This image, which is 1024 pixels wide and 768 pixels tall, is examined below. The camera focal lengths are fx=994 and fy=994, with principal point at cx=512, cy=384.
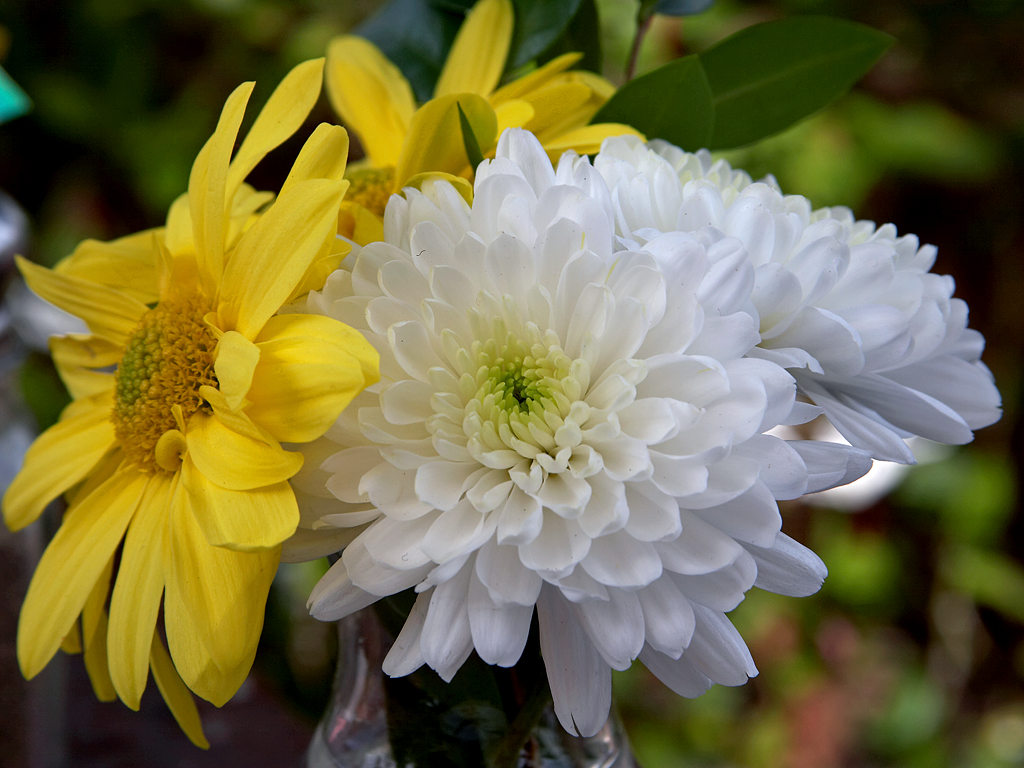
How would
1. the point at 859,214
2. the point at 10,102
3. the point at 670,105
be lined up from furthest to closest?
1. the point at 859,214
2. the point at 10,102
3. the point at 670,105

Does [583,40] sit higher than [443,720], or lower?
higher

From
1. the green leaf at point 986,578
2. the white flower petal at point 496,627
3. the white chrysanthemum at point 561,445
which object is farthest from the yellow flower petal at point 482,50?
the green leaf at point 986,578

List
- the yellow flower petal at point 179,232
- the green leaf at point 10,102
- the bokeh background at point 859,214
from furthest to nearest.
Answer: the bokeh background at point 859,214
the green leaf at point 10,102
the yellow flower petal at point 179,232

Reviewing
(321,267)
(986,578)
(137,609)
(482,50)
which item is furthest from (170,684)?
(986,578)

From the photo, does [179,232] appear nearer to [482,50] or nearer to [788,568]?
[482,50]

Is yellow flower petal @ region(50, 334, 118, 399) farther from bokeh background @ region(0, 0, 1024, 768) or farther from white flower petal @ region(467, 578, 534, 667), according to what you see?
bokeh background @ region(0, 0, 1024, 768)

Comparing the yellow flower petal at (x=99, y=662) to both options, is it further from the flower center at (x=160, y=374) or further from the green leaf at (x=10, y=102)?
the green leaf at (x=10, y=102)

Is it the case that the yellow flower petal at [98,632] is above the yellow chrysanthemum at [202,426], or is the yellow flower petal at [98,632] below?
below
